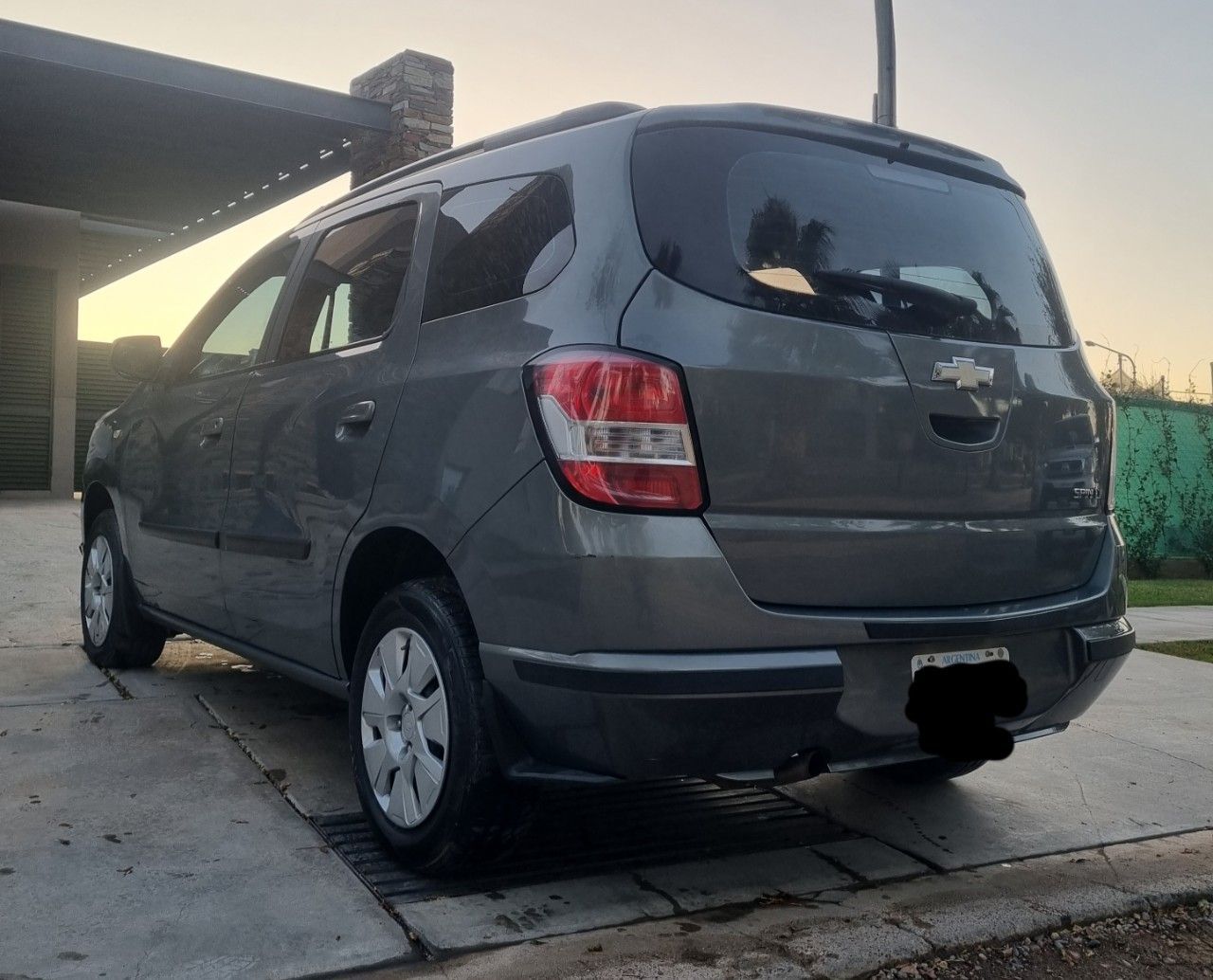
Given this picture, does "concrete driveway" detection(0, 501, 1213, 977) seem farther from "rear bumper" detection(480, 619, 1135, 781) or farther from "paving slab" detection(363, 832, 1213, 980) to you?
"rear bumper" detection(480, 619, 1135, 781)

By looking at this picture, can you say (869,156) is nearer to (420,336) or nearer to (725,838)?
(420,336)

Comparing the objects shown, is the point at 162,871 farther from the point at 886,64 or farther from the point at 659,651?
Result: the point at 886,64

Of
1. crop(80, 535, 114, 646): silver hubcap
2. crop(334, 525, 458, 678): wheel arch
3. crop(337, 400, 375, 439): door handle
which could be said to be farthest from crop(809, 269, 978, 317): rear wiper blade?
crop(80, 535, 114, 646): silver hubcap

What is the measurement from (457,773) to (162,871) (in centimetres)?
81

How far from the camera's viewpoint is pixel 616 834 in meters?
3.52

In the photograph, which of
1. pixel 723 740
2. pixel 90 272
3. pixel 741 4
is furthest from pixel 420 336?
pixel 90 272

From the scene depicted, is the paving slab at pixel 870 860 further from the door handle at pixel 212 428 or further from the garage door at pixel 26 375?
the garage door at pixel 26 375

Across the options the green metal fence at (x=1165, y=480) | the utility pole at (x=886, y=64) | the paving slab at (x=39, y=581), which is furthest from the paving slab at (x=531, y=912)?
the green metal fence at (x=1165, y=480)

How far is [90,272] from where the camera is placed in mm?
22406

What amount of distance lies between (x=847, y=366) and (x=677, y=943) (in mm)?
Result: 1346

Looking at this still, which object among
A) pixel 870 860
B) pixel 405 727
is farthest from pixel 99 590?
pixel 870 860

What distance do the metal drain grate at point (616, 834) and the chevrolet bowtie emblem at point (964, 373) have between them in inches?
46.6

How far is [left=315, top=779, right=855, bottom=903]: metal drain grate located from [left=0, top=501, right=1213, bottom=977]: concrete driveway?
0.4 inches

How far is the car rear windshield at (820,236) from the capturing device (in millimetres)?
2762
